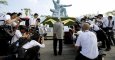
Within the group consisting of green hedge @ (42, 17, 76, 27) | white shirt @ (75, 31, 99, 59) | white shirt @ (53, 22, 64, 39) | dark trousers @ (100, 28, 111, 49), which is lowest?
green hedge @ (42, 17, 76, 27)

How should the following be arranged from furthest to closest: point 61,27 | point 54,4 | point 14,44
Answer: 1. point 54,4
2. point 61,27
3. point 14,44

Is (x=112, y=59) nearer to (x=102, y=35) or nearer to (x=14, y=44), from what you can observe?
(x=102, y=35)

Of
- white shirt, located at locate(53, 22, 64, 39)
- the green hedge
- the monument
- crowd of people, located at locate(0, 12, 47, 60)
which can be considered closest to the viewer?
crowd of people, located at locate(0, 12, 47, 60)

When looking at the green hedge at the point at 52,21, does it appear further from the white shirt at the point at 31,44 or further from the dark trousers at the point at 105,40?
the white shirt at the point at 31,44

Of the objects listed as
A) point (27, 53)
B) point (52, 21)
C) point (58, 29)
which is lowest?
point (52, 21)

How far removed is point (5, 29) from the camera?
12164 mm

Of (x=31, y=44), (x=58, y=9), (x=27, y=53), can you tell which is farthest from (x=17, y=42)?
(x=58, y=9)

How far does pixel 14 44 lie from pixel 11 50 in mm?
251

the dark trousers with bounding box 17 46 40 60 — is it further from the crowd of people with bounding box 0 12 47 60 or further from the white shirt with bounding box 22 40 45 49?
the white shirt with bounding box 22 40 45 49

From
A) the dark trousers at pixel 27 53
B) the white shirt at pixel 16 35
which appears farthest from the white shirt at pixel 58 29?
the dark trousers at pixel 27 53

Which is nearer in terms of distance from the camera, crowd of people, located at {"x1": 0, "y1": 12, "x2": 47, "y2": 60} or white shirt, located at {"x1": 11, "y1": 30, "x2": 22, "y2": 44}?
crowd of people, located at {"x1": 0, "y1": 12, "x2": 47, "y2": 60}

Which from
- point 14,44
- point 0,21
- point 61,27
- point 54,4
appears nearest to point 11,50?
point 14,44

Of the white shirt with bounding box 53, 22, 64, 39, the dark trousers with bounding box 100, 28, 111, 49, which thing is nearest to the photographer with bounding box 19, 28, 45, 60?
the white shirt with bounding box 53, 22, 64, 39

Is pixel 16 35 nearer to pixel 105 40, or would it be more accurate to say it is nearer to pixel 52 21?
pixel 105 40
